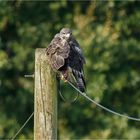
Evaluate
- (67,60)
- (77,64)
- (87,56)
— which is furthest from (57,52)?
(87,56)

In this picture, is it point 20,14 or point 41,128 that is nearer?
point 41,128

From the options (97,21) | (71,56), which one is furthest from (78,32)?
(71,56)

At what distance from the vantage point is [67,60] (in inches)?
238

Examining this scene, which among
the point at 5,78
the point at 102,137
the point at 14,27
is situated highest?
the point at 14,27

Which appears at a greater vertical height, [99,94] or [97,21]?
[97,21]

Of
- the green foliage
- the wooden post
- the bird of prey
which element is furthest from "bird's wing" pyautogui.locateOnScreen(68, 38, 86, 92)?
the green foliage

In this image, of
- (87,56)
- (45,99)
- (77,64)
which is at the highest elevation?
(87,56)

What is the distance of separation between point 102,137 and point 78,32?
150cm

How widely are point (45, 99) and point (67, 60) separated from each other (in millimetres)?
380

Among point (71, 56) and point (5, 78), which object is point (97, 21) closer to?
point (5, 78)

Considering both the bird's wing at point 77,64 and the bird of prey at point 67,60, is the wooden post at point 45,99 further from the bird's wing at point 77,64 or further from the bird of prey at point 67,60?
the bird's wing at point 77,64

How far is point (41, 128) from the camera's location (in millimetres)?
5832

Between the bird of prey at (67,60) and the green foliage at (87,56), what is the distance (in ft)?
16.9

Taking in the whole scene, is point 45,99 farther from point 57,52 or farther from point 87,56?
point 87,56
